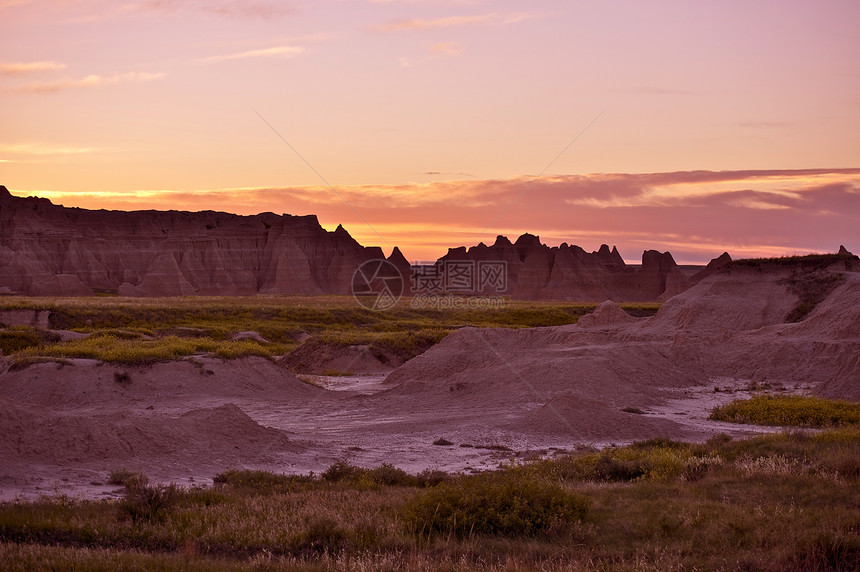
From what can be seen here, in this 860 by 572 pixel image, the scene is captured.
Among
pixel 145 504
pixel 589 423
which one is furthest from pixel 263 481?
pixel 589 423

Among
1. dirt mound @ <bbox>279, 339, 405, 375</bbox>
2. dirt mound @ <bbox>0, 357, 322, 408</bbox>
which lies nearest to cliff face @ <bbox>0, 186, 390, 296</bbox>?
dirt mound @ <bbox>279, 339, 405, 375</bbox>

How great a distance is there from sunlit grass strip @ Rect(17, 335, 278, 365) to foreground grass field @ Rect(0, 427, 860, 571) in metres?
16.7

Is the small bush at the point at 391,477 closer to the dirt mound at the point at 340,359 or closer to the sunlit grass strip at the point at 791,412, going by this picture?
the sunlit grass strip at the point at 791,412

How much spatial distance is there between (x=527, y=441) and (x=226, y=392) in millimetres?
13428

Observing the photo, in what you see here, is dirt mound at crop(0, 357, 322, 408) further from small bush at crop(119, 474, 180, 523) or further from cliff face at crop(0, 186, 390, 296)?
cliff face at crop(0, 186, 390, 296)

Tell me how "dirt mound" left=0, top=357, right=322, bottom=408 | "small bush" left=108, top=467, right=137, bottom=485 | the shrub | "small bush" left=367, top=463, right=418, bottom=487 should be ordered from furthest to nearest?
"dirt mound" left=0, top=357, right=322, bottom=408 → "small bush" left=367, top=463, right=418, bottom=487 → "small bush" left=108, top=467, right=137, bottom=485 → the shrub

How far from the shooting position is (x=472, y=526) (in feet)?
33.0

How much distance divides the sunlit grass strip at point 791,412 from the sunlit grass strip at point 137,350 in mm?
19562

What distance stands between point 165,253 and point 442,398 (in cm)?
10712

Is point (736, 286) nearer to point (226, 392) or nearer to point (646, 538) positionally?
point (226, 392)

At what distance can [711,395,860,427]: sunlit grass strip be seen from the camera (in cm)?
2275

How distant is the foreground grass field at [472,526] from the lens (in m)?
8.63
